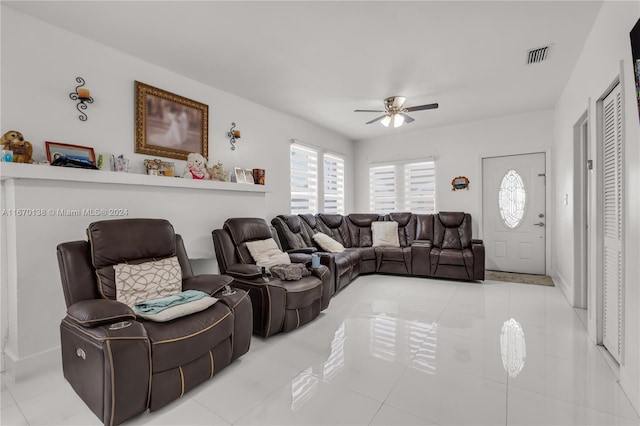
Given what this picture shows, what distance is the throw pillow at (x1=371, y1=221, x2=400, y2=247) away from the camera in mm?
5332

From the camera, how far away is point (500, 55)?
2977 mm

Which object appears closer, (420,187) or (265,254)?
(265,254)

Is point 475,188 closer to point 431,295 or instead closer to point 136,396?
point 431,295

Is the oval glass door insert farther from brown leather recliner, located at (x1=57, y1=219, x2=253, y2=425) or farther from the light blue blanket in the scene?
the light blue blanket

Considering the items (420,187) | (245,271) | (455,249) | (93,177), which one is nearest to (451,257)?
(455,249)

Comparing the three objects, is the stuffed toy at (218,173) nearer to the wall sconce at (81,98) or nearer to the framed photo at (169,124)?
the framed photo at (169,124)

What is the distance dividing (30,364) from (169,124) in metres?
2.35

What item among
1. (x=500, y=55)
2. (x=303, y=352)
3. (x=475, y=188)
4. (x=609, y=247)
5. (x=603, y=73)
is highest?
(x=500, y=55)

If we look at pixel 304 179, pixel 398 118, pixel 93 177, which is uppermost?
pixel 398 118

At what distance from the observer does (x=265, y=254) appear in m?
3.35

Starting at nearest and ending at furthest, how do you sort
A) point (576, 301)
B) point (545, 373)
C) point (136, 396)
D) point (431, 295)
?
point (136, 396), point (545, 373), point (576, 301), point (431, 295)

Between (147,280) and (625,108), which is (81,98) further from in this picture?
(625,108)

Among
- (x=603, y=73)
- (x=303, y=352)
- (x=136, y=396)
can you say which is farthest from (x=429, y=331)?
(x=603, y=73)

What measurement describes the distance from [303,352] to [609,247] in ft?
8.27
